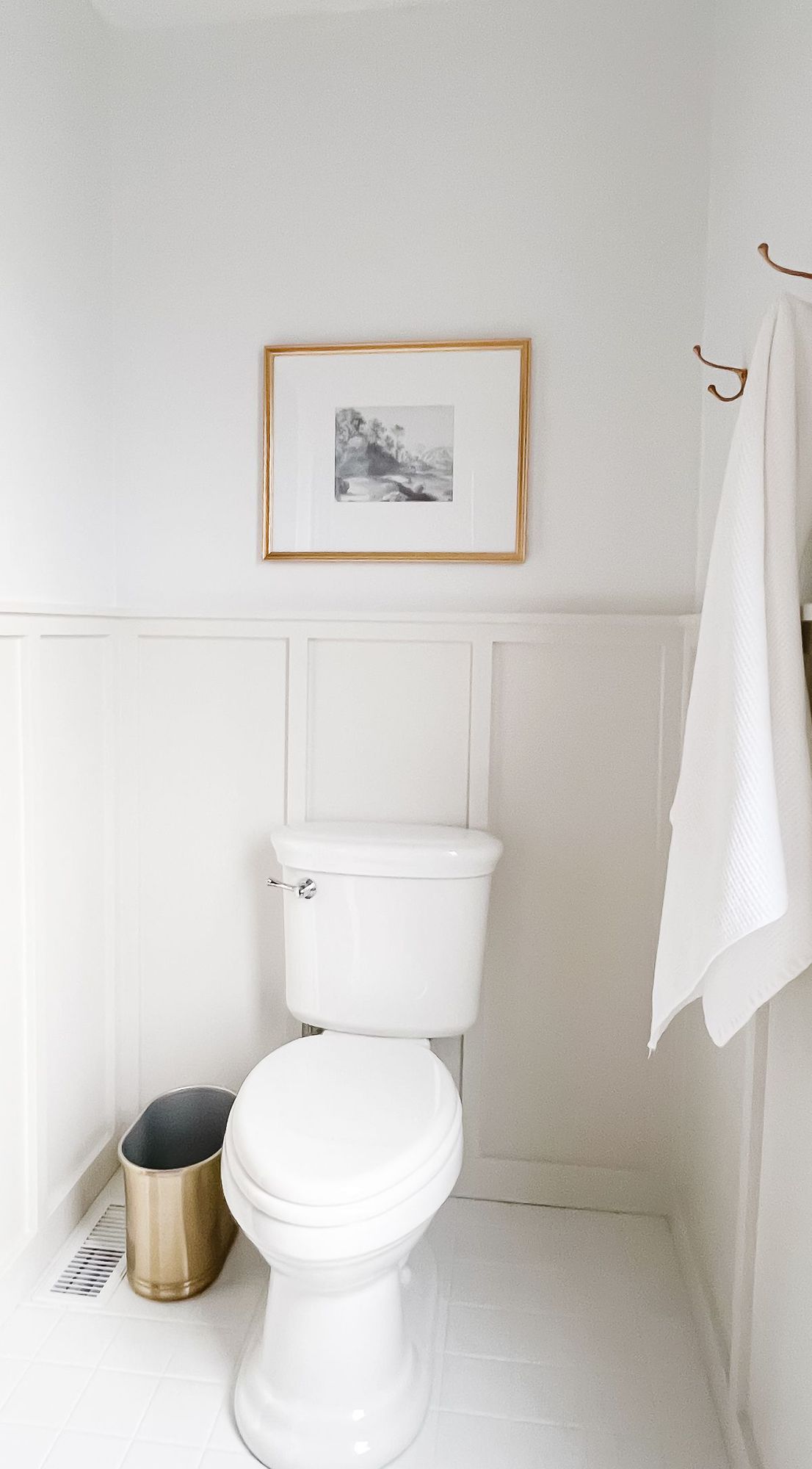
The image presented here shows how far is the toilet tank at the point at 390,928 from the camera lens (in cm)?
172

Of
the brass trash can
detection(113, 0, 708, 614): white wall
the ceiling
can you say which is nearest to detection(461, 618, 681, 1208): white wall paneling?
detection(113, 0, 708, 614): white wall

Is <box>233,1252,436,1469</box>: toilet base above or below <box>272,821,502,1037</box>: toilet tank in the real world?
below

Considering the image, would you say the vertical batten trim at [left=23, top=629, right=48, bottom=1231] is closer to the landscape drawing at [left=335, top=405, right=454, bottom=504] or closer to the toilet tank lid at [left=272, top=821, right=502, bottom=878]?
the toilet tank lid at [left=272, top=821, right=502, bottom=878]

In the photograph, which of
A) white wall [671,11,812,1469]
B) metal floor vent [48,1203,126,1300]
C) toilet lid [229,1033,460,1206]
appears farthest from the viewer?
metal floor vent [48,1203,126,1300]

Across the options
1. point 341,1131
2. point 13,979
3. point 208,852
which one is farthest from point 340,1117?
point 208,852

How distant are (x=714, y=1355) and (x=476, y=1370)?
37 centimetres

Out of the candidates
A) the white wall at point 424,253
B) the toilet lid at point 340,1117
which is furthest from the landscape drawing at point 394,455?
the toilet lid at point 340,1117

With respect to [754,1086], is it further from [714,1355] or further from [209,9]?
[209,9]

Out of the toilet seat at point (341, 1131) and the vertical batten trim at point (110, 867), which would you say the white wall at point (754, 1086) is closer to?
the toilet seat at point (341, 1131)

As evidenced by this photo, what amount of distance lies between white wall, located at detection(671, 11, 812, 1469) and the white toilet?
432mm

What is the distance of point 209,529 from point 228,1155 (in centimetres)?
119

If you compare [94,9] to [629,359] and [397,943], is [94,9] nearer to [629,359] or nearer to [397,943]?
[629,359]

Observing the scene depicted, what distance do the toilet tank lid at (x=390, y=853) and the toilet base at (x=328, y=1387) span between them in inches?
24.9

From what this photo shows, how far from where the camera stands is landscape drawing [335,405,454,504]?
1.87 meters
